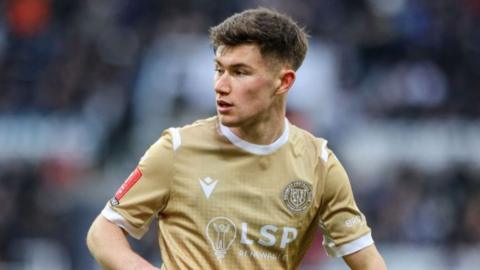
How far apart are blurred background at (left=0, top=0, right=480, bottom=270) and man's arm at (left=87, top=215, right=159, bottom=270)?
825cm

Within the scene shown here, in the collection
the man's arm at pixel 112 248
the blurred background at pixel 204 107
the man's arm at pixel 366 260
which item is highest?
the man's arm at pixel 112 248

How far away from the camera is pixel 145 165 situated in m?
5.25

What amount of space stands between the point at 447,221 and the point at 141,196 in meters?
9.74

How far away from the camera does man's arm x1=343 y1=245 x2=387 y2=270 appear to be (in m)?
5.55

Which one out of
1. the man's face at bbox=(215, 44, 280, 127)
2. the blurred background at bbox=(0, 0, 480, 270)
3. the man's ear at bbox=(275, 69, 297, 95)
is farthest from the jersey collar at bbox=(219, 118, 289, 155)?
the blurred background at bbox=(0, 0, 480, 270)

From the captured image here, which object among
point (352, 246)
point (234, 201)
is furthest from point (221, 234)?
point (352, 246)

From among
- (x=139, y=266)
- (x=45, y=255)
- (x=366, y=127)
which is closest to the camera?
(x=139, y=266)

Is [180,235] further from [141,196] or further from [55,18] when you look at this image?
[55,18]

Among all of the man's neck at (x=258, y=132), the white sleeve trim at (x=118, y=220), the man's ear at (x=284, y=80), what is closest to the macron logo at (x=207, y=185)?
the man's neck at (x=258, y=132)

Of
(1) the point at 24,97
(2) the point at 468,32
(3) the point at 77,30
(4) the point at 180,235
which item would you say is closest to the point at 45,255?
(1) the point at 24,97

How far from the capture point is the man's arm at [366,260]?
219 inches

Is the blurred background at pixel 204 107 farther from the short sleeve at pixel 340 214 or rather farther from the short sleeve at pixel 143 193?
the short sleeve at pixel 143 193

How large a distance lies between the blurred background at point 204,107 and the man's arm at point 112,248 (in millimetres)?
8248

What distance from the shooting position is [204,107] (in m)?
14.5
